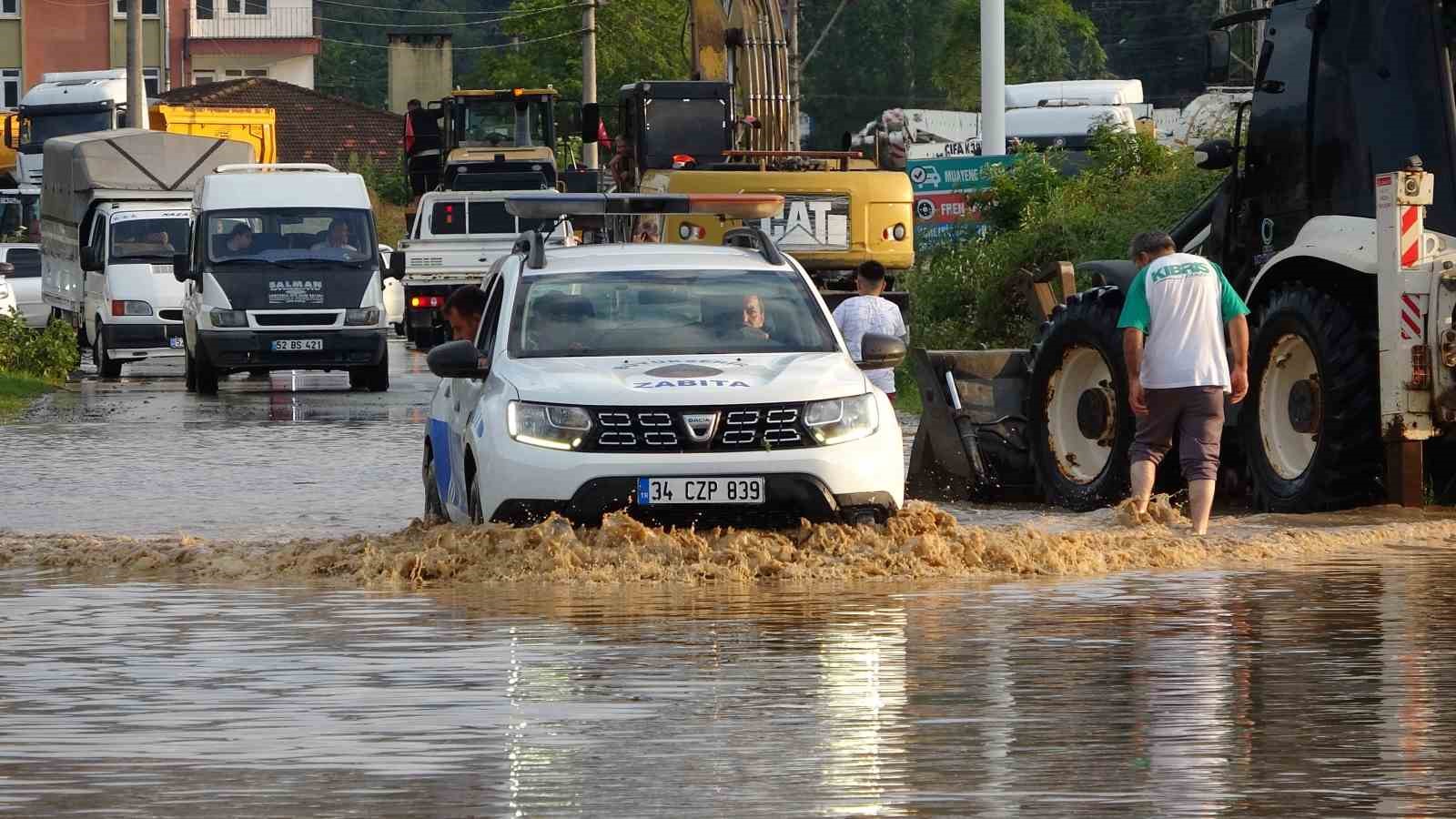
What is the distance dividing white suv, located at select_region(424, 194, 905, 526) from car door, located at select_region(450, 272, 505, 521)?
20 millimetres

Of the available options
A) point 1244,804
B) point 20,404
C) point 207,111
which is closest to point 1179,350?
point 1244,804

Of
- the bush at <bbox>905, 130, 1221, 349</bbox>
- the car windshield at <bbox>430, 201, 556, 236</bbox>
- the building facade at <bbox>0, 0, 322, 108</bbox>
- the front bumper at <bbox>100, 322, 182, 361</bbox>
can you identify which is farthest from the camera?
the building facade at <bbox>0, 0, 322, 108</bbox>

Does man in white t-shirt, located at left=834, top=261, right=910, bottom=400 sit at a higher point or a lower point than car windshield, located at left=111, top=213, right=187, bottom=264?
lower

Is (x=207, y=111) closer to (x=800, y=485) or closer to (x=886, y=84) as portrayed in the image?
(x=800, y=485)

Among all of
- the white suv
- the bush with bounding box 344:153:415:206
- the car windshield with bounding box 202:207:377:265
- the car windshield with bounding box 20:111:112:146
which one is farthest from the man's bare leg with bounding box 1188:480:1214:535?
the bush with bounding box 344:153:415:206

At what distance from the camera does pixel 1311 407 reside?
1460 centimetres

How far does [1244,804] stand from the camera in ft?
21.3

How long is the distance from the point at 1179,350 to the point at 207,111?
140ft

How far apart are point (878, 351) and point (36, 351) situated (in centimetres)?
2060

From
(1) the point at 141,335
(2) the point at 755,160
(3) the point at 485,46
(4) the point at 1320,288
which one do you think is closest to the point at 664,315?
(4) the point at 1320,288

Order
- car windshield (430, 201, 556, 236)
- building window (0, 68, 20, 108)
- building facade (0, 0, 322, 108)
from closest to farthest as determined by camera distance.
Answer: car windshield (430, 201, 556, 236) → building facade (0, 0, 322, 108) → building window (0, 68, 20, 108)

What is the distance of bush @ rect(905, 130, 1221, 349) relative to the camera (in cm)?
2691

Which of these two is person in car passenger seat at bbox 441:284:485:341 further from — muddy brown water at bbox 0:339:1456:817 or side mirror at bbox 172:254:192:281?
side mirror at bbox 172:254:192:281

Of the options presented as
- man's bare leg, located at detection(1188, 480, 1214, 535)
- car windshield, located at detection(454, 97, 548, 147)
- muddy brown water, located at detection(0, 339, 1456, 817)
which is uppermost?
car windshield, located at detection(454, 97, 548, 147)
